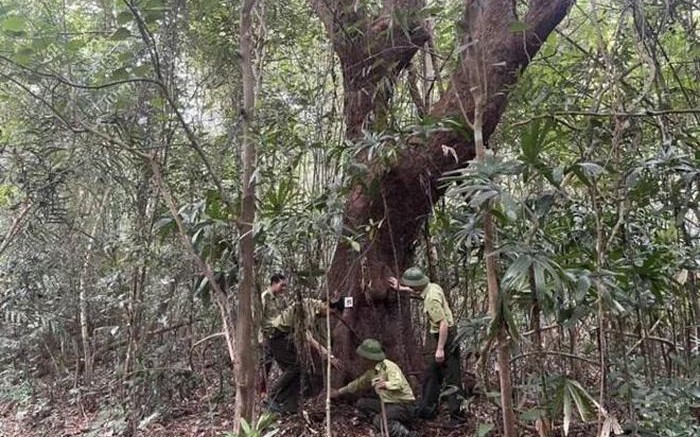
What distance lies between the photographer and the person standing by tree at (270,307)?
372 cm

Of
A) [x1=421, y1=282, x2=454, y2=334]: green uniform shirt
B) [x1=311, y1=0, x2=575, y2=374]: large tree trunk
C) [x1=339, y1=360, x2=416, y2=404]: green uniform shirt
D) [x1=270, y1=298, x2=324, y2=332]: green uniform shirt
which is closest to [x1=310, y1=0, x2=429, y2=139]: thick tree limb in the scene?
[x1=311, y1=0, x2=575, y2=374]: large tree trunk

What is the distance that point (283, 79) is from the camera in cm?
467

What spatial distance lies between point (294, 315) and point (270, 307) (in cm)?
59

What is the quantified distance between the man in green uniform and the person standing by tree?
794mm

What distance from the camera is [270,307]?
4059mm

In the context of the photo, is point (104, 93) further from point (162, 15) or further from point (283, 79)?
point (283, 79)

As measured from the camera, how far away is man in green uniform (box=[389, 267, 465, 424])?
4.00m

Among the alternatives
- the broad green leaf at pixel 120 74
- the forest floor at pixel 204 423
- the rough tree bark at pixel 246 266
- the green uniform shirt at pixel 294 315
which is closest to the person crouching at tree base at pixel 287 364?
the green uniform shirt at pixel 294 315

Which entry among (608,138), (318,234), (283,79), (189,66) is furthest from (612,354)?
(189,66)

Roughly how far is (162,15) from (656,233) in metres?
3.09

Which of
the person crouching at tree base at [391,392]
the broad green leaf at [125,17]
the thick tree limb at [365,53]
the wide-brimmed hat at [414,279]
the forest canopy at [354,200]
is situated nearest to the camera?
the broad green leaf at [125,17]

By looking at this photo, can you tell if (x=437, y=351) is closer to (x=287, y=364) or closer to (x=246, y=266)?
(x=287, y=364)

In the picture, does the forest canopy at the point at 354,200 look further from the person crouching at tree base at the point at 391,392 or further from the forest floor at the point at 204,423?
the person crouching at tree base at the point at 391,392

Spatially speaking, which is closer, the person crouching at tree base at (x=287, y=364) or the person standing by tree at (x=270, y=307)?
the person standing by tree at (x=270, y=307)
